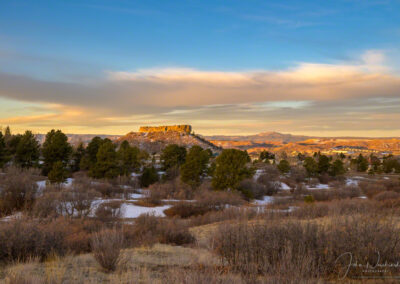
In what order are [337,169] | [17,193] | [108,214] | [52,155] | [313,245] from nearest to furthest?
[313,245]
[108,214]
[17,193]
[52,155]
[337,169]

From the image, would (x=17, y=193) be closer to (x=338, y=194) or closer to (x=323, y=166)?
(x=338, y=194)

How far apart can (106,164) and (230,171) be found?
17.4 meters

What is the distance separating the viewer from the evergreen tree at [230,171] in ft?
119

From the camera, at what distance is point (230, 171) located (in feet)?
120

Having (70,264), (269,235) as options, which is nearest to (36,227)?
(70,264)

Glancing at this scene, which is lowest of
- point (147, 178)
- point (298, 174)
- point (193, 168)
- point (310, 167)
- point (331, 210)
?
point (298, 174)

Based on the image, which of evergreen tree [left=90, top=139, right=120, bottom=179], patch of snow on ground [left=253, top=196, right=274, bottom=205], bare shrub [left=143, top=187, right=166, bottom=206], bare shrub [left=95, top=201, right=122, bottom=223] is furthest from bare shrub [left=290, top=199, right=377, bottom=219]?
evergreen tree [left=90, top=139, right=120, bottom=179]

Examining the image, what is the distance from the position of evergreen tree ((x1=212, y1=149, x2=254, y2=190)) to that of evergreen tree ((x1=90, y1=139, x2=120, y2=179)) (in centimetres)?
1464

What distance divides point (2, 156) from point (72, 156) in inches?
428

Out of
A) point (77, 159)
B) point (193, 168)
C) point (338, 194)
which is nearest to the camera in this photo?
point (338, 194)

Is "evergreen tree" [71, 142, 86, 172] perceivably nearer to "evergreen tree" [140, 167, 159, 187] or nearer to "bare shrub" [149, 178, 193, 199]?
"evergreen tree" [140, 167, 159, 187]

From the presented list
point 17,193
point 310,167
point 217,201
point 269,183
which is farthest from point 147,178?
point 310,167

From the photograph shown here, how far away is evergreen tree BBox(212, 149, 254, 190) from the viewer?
36219 millimetres

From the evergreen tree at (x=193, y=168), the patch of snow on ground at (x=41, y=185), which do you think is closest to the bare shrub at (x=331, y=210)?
the patch of snow on ground at (x=41, y=185)
